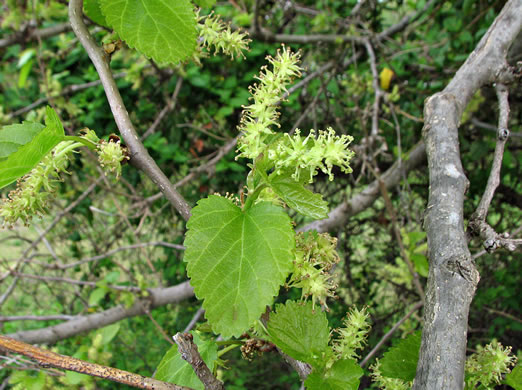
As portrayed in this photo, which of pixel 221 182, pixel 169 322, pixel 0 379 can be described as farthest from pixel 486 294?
pixel 0 379

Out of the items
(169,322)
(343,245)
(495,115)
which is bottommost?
(169,322)

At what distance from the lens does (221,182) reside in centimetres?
223

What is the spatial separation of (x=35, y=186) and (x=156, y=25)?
284 mm

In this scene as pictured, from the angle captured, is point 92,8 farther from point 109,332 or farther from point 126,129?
point 109,332

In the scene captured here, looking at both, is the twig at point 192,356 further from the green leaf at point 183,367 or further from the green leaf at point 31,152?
the green leaf at point 31,152

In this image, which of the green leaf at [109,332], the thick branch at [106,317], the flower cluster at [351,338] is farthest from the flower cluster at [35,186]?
the green leaf at [109,332]

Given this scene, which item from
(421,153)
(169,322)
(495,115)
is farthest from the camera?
(169,322)

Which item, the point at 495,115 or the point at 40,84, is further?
the point at 40,84

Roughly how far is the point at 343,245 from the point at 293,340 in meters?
1.89

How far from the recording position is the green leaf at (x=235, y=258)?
1.63ft

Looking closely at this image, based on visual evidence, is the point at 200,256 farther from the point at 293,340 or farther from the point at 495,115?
the point at 495,115

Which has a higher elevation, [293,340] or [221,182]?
[221,182]

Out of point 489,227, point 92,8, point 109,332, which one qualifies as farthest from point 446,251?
point 109,332

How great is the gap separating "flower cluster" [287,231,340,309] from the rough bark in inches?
4.7
